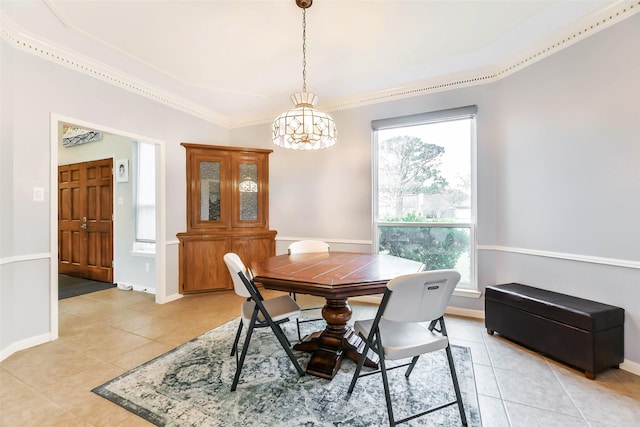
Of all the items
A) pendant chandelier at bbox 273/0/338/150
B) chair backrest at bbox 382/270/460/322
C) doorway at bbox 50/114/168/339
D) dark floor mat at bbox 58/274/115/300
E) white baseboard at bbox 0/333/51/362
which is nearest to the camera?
chair backrest at bbox 382/270/460/322

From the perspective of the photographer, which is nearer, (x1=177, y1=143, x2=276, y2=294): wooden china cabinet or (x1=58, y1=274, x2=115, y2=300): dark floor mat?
(x1=177, y1=143, x2=276, y2=294): wooden china cabinet

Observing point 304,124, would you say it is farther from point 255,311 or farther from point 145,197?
point 145,197

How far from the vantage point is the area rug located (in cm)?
159

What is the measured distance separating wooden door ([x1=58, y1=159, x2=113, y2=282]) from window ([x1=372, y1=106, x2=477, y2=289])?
4430 mm

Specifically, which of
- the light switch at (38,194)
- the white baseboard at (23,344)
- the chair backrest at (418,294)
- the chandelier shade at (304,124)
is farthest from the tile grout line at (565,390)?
the light switch at (38,194)

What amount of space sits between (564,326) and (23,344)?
4.45 m

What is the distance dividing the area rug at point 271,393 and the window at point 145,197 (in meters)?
2.60

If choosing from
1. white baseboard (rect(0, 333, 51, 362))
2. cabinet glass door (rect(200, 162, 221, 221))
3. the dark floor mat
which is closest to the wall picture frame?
cabinet glass door (rect(200, 162, 221, 221))

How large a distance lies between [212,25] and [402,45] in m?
1.71

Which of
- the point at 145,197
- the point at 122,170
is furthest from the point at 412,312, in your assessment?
the point at 122,170

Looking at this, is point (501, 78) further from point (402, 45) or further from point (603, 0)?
point (402, 45)

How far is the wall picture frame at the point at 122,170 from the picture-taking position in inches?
174

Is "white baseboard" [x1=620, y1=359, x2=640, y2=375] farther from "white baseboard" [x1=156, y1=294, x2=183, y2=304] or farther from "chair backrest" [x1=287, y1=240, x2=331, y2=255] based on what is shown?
"white baseboard" [x1=156, y1=294, x2=183, y2=304]

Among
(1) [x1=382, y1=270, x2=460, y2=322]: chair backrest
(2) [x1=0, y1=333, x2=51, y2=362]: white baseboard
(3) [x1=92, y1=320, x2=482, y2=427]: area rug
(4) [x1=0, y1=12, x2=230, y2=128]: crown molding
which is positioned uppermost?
(4) [x1=0, y1=12, x2=230, y2=128]: crown molding
